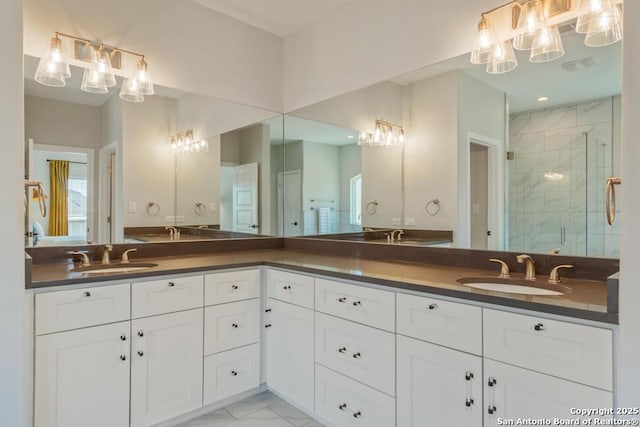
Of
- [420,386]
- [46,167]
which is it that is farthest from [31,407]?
[420,386]

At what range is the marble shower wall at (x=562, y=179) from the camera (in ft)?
5.16

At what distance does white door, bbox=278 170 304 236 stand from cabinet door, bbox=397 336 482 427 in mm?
1662

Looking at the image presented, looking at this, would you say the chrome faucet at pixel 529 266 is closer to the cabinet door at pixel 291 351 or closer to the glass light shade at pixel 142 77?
the cabinet door at pixel 291 351

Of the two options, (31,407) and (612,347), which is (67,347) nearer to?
(31,407)

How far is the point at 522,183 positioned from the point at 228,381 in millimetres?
1973

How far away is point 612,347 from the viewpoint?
1066 millimetres

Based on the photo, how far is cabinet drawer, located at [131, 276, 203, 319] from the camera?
182 centimetres

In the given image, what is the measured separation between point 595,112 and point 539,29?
469 millimetres

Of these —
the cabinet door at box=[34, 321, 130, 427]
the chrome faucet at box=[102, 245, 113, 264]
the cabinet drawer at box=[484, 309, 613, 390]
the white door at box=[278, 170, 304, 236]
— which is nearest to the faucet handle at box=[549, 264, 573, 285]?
the cabinet drawer at box=[484, 309, 613, 390]

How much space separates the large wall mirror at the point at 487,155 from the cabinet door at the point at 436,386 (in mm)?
731

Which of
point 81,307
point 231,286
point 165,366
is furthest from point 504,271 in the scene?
point 81,307

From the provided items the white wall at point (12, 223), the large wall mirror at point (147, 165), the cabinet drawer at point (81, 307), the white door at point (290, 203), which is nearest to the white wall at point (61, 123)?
the large wall mirror at point (147, 165)

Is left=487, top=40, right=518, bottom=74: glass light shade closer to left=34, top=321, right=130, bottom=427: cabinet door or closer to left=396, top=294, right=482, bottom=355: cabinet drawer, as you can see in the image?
left=396, top=294, right=482, bottom=355: cabinet drawer

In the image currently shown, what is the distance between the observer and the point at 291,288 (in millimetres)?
2133
